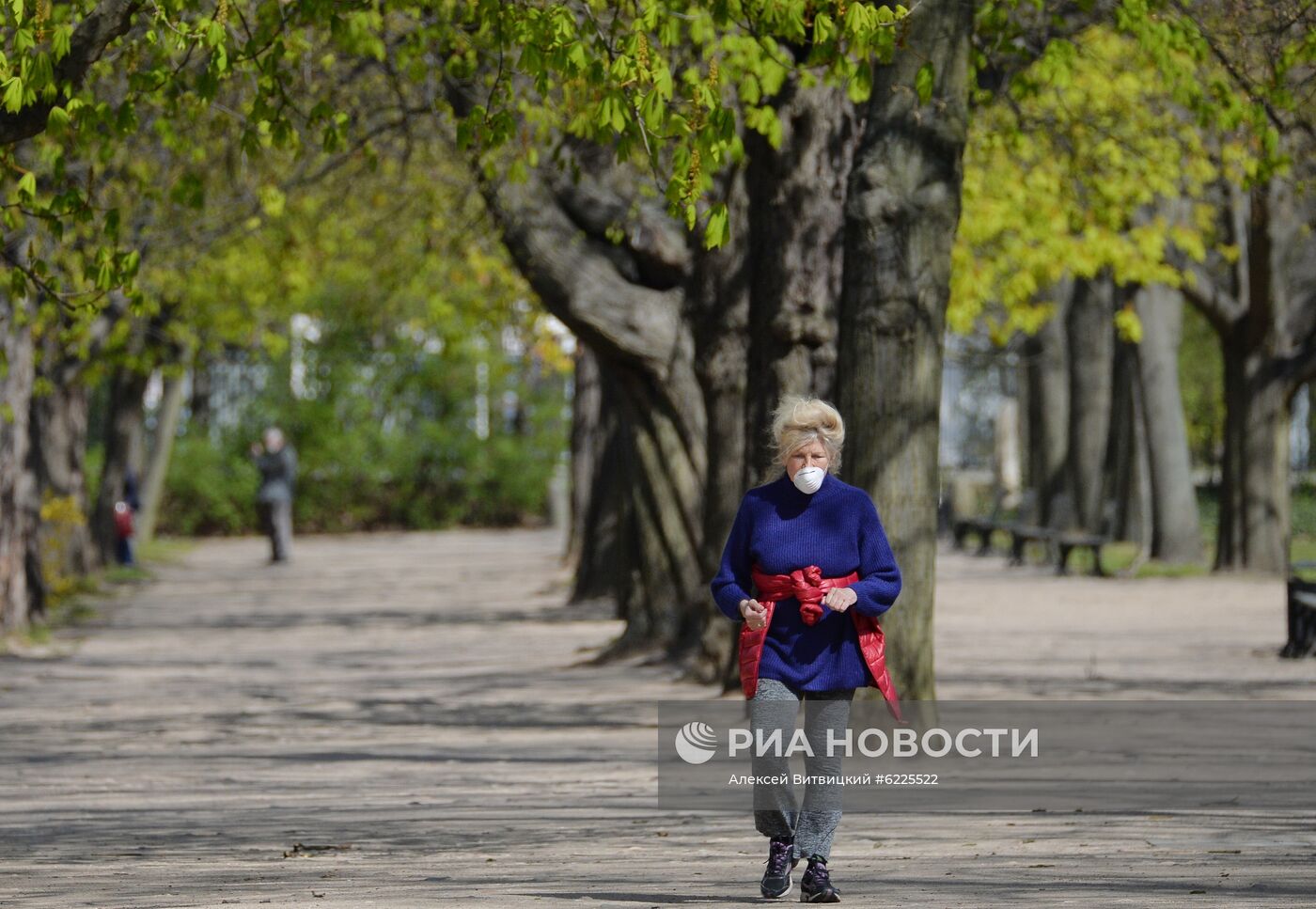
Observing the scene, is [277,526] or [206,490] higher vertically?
[206,490]

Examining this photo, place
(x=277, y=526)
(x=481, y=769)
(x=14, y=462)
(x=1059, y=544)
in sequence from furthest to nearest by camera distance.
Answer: (x=277, y=526)
(x=1059, y=544)
(x=14, y=462)
(x=481, y=769)

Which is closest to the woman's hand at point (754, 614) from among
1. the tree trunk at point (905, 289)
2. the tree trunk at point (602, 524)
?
the tree trunk at point (905, 289)

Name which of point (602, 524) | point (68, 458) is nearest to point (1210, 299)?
point (602, 524)

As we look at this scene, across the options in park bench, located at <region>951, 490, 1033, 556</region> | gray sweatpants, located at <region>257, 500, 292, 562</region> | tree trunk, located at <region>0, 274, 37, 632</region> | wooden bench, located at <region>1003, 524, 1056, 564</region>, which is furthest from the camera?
park bench, located at <region>951, 490, 1033, 556</region>

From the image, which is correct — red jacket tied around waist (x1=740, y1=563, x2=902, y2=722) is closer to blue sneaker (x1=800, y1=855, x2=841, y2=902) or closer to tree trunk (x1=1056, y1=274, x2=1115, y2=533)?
blue sneaker (x1=800, y1=855, x2=841, y2=902)

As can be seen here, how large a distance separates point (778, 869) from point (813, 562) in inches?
37.4

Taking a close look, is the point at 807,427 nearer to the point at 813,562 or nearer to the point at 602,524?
the point at 813,562

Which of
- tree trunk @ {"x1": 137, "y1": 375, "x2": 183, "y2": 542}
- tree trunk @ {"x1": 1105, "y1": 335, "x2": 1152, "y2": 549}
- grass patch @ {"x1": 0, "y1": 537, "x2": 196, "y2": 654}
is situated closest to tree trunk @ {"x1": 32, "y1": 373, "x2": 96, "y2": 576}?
grass patch @ {"x1": 0, "y1": 537, "x2": 196, "y2": 654}

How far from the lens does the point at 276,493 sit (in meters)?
31.8

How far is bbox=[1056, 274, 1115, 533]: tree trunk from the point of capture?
31.0 metres

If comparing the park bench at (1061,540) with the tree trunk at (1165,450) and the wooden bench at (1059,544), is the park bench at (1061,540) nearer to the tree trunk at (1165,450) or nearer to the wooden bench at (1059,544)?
Result: the wooden bench at (1059,544)

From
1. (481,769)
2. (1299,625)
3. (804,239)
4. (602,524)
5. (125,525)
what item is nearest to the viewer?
(481,769)

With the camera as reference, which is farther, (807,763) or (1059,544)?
→ (1059,544)

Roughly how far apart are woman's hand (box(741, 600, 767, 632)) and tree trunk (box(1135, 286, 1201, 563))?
20.5 m
